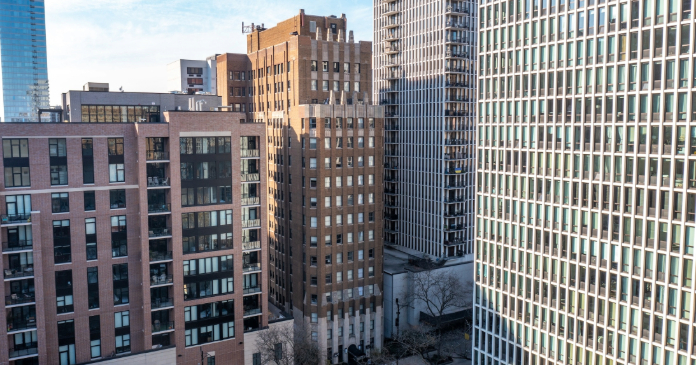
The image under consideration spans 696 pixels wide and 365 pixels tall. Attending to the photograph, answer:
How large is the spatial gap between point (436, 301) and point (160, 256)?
55.4m

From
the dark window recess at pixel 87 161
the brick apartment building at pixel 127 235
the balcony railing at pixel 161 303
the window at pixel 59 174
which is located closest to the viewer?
the brick apartment building at pixel 127 235

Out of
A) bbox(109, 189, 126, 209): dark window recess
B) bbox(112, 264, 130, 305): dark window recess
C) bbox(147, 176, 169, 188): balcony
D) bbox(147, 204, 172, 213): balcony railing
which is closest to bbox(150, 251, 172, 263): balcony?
bbox(112, 264, 130, 305): dark window recess

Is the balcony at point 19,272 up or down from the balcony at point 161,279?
up

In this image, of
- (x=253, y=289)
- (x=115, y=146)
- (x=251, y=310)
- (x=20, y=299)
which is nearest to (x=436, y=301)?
(x=251, y=310)

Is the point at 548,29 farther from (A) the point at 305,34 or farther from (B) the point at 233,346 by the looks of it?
(B) the point at 233,346

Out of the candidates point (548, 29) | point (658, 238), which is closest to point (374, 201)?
point (548, 29)

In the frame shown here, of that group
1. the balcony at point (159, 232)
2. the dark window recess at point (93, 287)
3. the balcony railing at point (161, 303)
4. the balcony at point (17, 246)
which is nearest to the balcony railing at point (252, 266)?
the balcony railing at point (161, 303)

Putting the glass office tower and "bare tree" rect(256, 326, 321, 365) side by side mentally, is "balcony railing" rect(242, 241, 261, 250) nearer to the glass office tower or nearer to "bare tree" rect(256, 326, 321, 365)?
"bare tree" rect(256, 326, 321, 365)

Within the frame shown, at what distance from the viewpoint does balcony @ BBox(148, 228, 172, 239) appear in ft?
237

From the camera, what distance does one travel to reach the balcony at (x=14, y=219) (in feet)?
214

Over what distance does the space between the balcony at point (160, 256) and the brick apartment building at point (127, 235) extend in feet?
0.45

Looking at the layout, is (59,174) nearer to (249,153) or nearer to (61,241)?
(61,241)

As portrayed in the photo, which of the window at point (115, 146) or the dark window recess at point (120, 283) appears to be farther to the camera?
the dark window recess at point (120, 283)

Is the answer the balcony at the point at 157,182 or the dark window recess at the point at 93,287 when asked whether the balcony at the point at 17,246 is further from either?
the balcony at the point at 157,182
